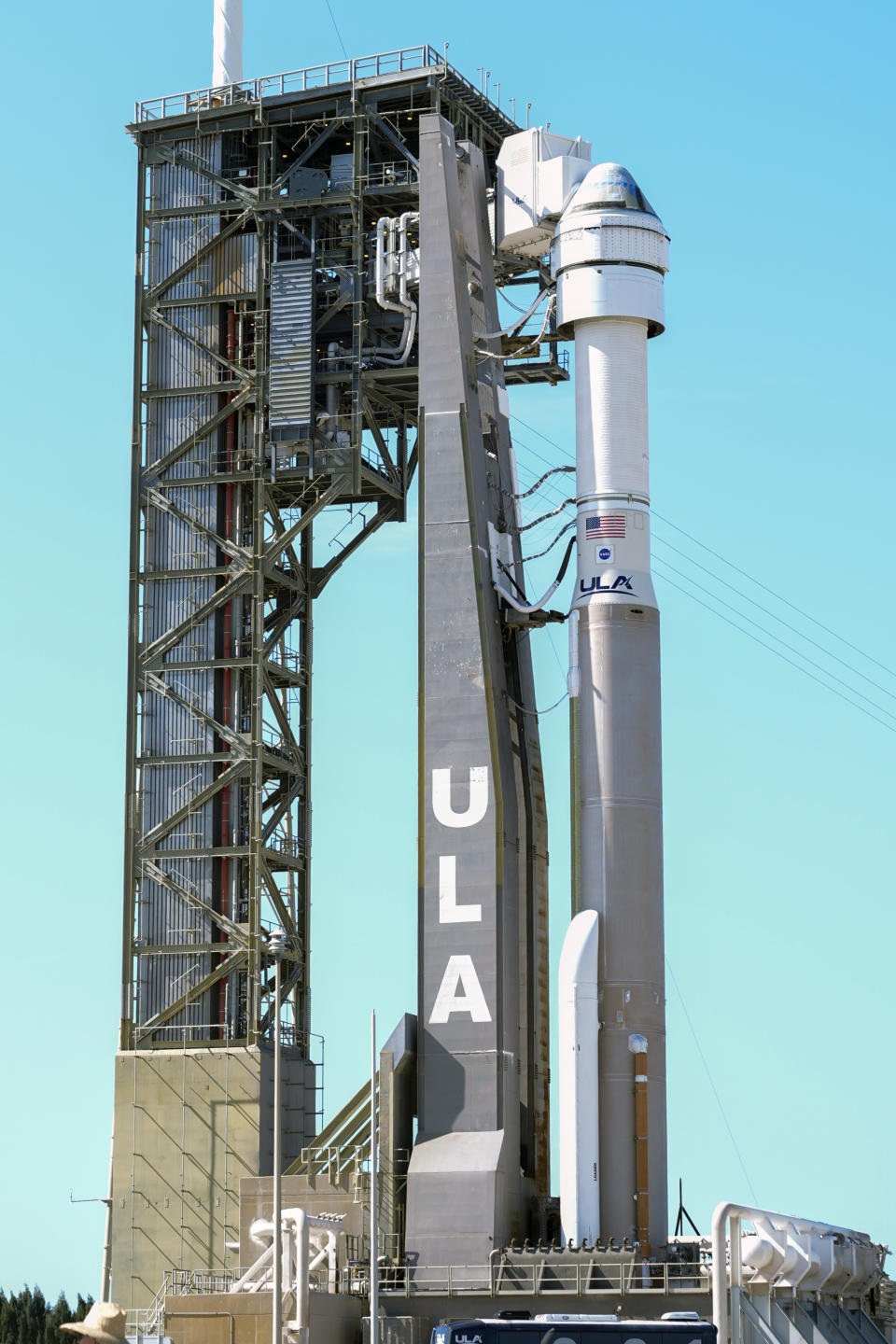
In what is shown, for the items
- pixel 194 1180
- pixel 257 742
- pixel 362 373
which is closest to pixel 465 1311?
pixel 194 1180

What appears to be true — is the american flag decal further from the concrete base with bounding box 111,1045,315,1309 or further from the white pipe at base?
the concrete base with bounding box 111,1045,315,1309

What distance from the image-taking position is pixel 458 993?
49.6 m

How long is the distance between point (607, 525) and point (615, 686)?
3530 millimetres

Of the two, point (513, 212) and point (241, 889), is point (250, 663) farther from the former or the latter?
point (513, 212)

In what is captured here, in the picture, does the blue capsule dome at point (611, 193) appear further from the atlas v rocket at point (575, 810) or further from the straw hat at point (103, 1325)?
the straw hat at point (103, 1325)

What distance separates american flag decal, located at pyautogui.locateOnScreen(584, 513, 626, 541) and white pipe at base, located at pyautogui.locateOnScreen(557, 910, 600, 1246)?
891cm

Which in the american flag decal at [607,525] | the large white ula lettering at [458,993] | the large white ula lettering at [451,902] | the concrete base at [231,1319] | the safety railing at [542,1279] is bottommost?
the concrete base at [231,1319]

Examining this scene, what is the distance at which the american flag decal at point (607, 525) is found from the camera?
50.1 m

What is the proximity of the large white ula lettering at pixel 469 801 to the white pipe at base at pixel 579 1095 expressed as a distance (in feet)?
13.1

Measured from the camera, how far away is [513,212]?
54938 mm

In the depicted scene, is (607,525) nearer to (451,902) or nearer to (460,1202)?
(451,902)

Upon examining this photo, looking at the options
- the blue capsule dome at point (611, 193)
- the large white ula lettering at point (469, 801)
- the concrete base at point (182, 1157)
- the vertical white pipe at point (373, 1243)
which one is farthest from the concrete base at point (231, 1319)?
the blue capsule dome at point (611, 193)

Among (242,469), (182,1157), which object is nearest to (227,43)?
(242,469)

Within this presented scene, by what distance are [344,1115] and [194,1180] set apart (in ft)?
16.2
